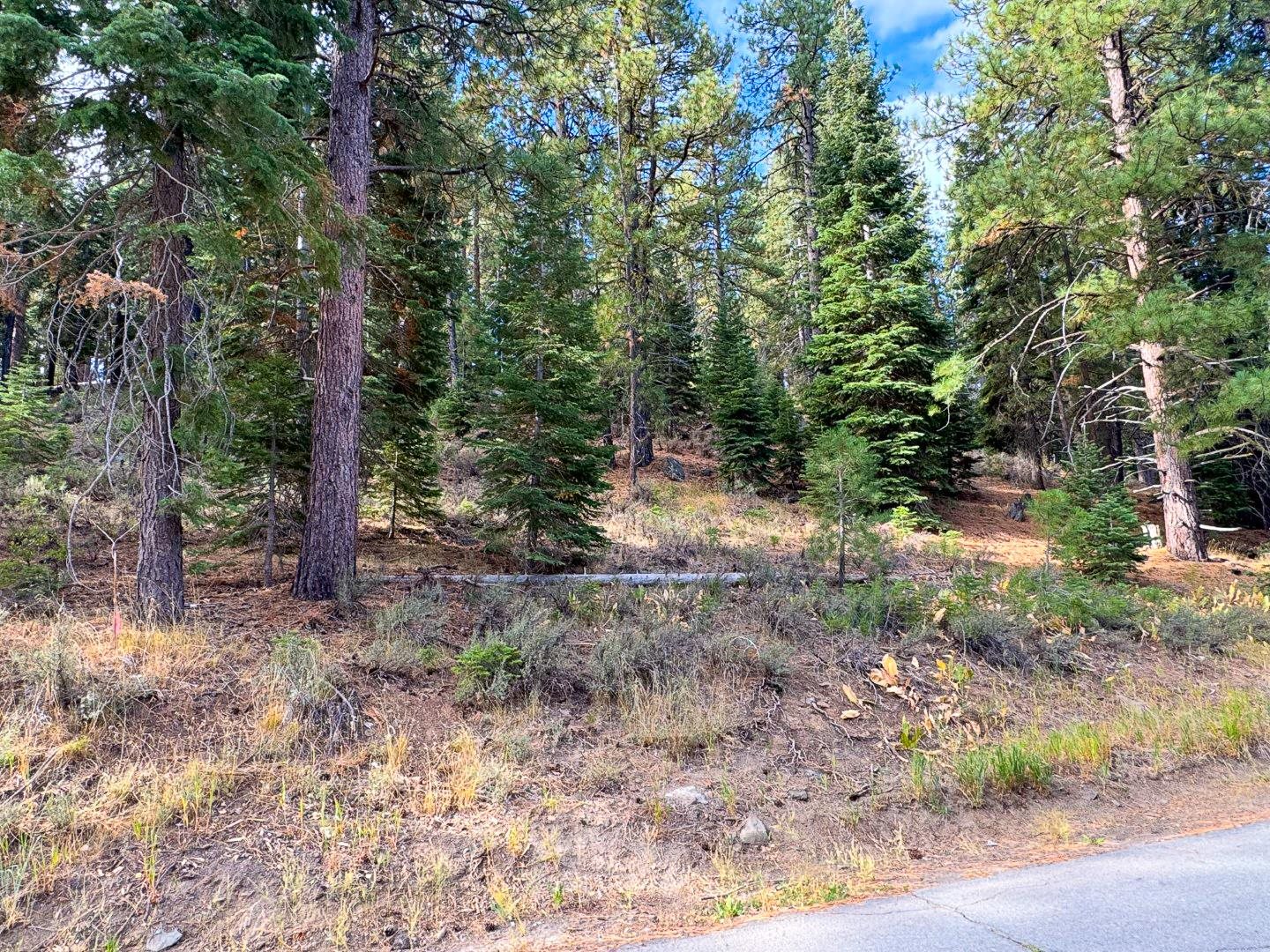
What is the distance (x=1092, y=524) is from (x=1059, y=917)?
9.68m

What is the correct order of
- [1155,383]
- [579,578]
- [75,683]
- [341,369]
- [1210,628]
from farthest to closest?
1. [1155,383]
2. [579,578]
3. [1210,628]
4. [341,369]
5. [75,683]

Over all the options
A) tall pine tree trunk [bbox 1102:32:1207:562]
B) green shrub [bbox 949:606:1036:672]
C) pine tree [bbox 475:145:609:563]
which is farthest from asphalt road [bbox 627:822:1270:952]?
tall pine tree trunk [bbox 1102:32:1207:562]

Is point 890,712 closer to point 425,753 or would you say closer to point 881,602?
point 881,602

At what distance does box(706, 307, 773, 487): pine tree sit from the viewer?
1773cm

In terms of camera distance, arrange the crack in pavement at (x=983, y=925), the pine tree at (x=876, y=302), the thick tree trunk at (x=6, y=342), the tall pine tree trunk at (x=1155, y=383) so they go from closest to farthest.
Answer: the crack in pavement at (x=983, y=925), the tall pine tree trunk at (x=1155, y=383), the pine tree at (x=876, y=302), the thick tree trunk at (x=6, y=342)

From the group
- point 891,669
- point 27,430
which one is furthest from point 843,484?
point 27,430

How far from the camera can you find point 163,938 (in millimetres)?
2889

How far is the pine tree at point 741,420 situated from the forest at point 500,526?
7.51 ft

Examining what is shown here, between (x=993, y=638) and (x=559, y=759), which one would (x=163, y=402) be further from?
(x=993, y=638)

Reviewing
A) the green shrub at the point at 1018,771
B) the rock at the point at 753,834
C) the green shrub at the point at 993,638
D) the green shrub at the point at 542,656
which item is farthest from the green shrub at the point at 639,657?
the green shrub at the point at 993,638

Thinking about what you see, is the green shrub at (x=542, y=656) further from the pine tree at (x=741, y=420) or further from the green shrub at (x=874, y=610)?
the pine tree at (x=741, y=420)

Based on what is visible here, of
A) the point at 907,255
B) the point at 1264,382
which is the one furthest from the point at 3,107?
the point at 907,255

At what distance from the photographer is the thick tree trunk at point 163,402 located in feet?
17.2

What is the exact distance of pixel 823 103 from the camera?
19.3 m
